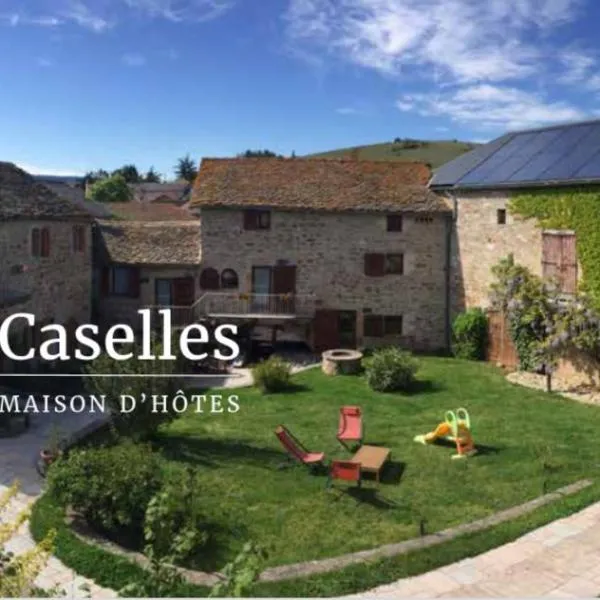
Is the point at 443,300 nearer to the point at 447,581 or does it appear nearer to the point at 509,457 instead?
the point at 509,457

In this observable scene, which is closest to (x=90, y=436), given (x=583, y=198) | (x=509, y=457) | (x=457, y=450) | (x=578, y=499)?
(x=457, y=450)

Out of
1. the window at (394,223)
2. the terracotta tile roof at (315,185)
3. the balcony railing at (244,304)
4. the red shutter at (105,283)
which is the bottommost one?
the balcony railing at (244,304)

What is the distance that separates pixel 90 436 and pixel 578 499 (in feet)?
32.8

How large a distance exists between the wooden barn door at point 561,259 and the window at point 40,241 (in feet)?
49.7

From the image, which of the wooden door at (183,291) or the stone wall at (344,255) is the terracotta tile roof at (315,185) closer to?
the stone wall at (344,255)

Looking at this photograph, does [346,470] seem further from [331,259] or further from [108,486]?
[331,259]

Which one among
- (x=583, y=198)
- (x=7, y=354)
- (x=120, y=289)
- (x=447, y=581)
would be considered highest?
(x=583, y=198)

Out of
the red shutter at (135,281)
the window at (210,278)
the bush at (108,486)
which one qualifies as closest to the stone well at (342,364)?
the window at (210,278)

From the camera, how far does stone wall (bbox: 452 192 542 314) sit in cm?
2142

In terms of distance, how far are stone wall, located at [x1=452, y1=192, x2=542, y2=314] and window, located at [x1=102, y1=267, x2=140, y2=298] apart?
1138cm

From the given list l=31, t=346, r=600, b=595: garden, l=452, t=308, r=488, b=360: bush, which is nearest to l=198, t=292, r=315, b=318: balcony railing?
l=452, t=308, r=488, b=360: bush

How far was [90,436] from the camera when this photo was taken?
50.6ft

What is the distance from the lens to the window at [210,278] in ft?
82.5

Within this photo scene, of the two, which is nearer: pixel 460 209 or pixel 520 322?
pixel 520 322
